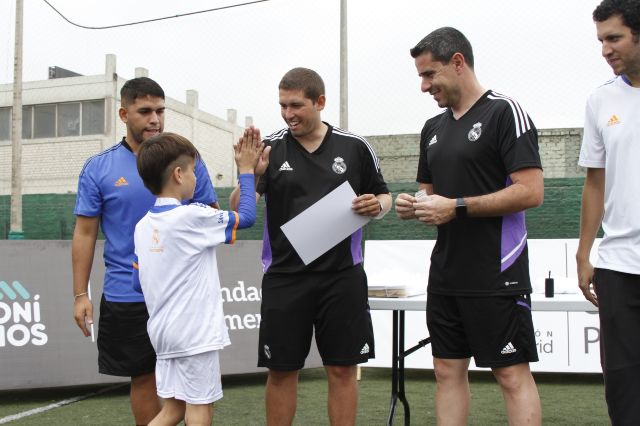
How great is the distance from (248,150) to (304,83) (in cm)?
50

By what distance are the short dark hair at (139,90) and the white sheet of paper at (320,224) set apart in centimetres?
89

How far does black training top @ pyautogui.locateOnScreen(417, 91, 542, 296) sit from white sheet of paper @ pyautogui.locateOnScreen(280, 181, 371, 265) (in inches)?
20.4

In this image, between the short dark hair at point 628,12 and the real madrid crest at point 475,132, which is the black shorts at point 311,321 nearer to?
the real madrid crest at point 475,132

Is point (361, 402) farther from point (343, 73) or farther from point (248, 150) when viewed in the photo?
point (343, 73)

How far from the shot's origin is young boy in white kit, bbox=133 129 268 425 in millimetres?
2924

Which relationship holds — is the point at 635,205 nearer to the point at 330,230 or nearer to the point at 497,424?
the point at 330,230

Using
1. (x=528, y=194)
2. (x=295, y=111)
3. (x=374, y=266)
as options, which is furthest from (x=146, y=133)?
(x=374, y=266)

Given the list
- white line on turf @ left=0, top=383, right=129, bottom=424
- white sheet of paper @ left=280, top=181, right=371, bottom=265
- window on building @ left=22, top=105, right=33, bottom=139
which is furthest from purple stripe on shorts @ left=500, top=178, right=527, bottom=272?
window on building @ left=22, top=105, right=33, bottom=139

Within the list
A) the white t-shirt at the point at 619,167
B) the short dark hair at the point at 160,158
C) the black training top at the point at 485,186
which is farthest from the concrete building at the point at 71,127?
the white t-shirt at the point at 619,167

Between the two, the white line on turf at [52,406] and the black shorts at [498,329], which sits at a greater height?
the black shorts at [498,329]

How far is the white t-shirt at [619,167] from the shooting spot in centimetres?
258

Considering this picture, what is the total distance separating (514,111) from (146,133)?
1.69m

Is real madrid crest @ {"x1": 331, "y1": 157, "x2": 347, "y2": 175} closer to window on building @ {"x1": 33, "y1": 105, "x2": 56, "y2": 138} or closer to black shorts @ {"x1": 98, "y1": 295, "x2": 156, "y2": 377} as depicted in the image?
black shorts @ {"x1": 98, "y1": 295, "x2": 156, "y2": 377}

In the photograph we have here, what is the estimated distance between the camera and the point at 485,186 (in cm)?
301
